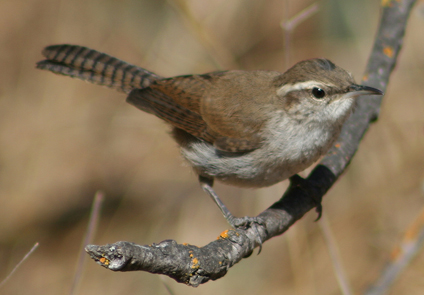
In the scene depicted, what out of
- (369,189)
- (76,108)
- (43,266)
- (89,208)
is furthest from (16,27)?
(369,189)

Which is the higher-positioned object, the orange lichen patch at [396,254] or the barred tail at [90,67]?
the barred tail at [90,67]

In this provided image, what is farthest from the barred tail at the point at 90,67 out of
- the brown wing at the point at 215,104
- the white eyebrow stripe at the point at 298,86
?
the white eyebrow stripe at the point at 298,86

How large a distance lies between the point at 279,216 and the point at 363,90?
0.98m

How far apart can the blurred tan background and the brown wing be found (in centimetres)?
130

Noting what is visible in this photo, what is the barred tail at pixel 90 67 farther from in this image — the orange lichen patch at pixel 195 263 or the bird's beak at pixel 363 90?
the orange lichen patch at pixel 195 263

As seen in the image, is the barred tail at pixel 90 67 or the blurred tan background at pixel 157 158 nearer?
the barred tail at pixel 90 67

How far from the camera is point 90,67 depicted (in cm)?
395

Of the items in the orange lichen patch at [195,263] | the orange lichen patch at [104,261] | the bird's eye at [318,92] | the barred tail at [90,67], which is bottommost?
the orange lichen patch at [104,261]

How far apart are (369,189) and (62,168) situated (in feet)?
14.3

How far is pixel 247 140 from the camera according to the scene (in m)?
3.39

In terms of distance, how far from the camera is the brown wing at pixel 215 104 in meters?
3.44

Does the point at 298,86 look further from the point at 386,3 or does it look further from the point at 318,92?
the point at 386,3

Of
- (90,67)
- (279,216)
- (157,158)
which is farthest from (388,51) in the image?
(157,158)

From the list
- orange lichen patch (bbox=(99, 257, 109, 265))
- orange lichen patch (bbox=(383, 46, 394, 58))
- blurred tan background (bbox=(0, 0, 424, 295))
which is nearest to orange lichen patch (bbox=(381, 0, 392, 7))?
orange lichen patch (bbox=(383, 46, 394, 58))
